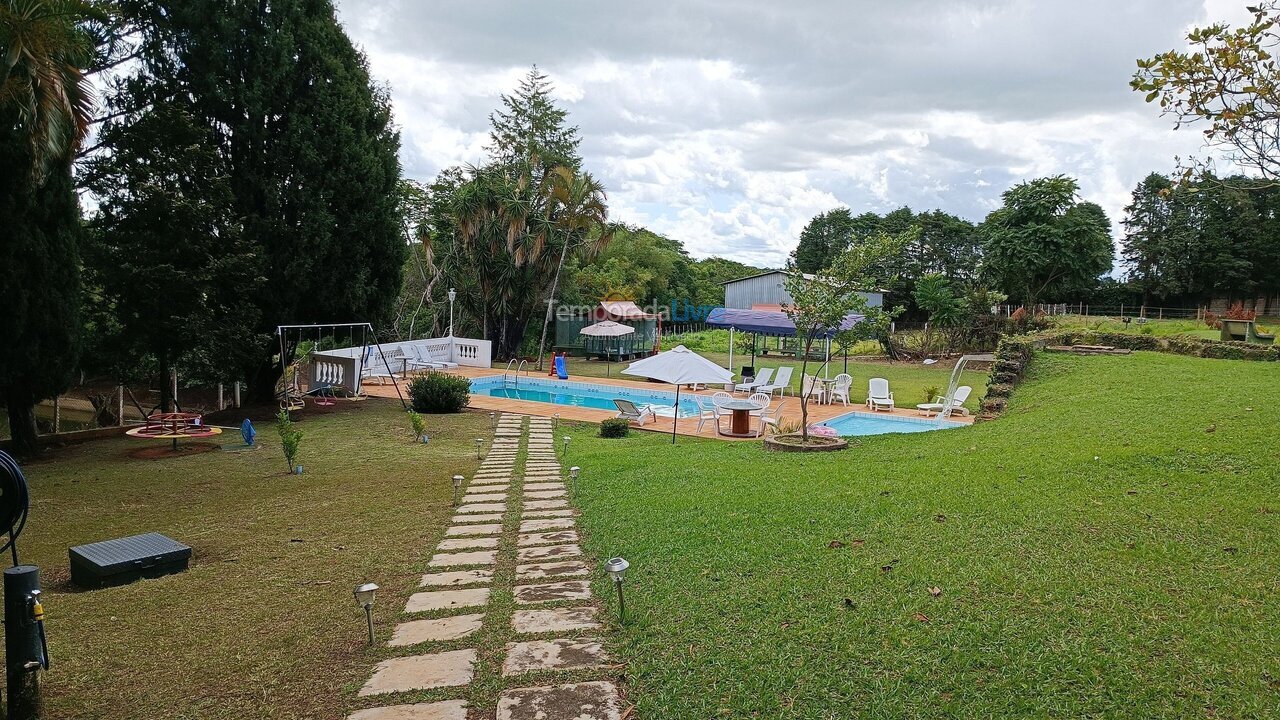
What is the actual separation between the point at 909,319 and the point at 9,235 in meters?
38.8

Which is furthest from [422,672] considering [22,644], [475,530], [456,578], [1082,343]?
[1082,343]

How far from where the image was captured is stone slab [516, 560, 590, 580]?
4383 millimetres

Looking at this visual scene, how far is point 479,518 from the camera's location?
6000 millimetres

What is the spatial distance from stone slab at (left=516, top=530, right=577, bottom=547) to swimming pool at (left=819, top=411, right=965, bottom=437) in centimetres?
851

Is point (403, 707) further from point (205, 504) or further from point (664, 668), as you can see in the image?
point (205, 504)

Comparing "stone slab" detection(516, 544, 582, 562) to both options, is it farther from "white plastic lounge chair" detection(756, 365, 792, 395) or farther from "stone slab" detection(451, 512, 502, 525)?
"white plastic lounge chair" detection(756, 365, 792, 395)

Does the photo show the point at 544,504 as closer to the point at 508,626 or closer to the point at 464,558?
the point at 464,558

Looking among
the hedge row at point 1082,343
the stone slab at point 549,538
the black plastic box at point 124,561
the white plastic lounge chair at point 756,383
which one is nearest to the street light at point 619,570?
the stone slab at point 549,538

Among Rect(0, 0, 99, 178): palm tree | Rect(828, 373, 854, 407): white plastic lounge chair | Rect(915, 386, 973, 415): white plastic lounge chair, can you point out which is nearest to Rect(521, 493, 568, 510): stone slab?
Rect(0, 0, 99, 178): palm tree

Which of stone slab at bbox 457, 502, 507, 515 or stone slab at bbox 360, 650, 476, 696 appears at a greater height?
stone slab at bbox 360, 650, 476, 696

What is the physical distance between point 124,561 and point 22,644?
2.10 metres

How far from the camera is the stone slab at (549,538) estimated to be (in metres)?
5.18

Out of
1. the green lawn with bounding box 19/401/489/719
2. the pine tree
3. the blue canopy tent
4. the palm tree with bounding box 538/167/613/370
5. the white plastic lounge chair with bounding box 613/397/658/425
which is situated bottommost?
the green lawn with bounding box 19/401/489/719

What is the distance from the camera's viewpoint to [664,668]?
2998mm
